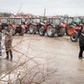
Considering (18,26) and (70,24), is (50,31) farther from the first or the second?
(18,26)

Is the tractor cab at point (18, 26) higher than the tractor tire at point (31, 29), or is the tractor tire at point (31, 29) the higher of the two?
the tractor cab at point (18, 26)

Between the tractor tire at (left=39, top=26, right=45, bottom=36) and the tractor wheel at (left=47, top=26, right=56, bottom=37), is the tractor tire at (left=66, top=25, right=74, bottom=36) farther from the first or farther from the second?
the tractor tire at (left=39, top=26, right=45, bottom=36)

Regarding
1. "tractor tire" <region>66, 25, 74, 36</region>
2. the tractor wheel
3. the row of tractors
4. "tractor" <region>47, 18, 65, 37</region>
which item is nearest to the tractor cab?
the row of tractors

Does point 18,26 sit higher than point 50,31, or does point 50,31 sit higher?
point 18,26

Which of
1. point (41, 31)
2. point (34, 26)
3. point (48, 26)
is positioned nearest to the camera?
point (48, 26)

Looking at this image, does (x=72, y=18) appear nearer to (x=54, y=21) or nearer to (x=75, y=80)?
(x=54, y=21)

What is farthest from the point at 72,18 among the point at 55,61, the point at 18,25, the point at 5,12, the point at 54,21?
the point at 5,12

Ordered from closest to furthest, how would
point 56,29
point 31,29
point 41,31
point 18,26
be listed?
point 56,29 → point 41,31 → point 18,26 → point 31,29

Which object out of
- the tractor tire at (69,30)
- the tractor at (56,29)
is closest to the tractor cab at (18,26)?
the tractor at (56,29)

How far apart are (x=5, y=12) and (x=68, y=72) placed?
7019 millimetres

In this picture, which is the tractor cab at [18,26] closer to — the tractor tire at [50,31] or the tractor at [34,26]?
the tractor at [34,26]

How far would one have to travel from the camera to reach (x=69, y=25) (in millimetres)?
25484

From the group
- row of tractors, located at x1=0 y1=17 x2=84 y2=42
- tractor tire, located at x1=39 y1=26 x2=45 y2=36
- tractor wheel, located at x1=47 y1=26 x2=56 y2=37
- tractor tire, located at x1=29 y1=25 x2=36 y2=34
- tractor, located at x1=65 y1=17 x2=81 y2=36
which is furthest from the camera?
tractor tire, located at x1=29 y1=25 x2=36 y2=34

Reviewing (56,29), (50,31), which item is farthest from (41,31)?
(56,29)
